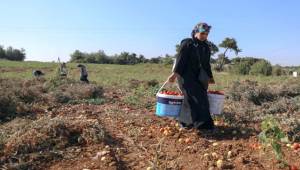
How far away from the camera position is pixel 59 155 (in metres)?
4.88

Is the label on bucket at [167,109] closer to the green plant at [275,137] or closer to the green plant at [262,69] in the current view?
the green plant at [275,137]

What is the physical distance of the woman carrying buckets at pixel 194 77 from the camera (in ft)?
19.4

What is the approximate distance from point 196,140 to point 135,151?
89 cm

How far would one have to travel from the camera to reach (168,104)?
19.5ft

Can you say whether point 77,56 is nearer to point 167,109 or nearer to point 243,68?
point 243,68

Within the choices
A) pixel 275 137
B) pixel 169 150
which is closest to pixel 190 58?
pixel 169 150

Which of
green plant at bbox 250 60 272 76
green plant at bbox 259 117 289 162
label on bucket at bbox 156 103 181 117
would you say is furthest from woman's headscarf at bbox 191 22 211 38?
green plant at bbox 250 60 272 76

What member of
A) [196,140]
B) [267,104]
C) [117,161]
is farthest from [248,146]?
[267,104]

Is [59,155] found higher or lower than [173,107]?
lower

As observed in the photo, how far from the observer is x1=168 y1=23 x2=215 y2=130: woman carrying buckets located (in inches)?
233

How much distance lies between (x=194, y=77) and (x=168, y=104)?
1.79 feet

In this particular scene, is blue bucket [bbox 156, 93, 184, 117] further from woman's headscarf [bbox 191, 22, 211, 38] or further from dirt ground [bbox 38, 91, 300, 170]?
woman's headscarf [bbox 191, 22, 211, 38]

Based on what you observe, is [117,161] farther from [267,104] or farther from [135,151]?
[267,104]

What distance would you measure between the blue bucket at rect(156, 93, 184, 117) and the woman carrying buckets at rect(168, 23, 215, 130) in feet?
0.40
